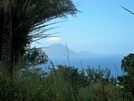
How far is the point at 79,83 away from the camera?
6738 mm

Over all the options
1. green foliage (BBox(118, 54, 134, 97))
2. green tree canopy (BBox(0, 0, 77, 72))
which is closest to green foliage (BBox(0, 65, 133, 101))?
green foliage (BBox(118, 54, 134, 97))

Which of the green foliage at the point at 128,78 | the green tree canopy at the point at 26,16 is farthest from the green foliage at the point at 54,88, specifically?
the green tree canopy at the point at 26,16

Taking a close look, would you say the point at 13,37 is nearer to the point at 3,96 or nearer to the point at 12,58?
the point at 12,58

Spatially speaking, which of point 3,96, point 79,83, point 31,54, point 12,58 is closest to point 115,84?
point 79,83

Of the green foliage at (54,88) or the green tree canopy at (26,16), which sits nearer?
the green foliage at (54,88)

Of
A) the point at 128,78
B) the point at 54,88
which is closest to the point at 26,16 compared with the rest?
the point at 54,88

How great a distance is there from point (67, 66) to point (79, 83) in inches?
13.9

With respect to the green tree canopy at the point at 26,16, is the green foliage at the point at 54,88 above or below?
below

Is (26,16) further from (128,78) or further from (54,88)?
(128,78)

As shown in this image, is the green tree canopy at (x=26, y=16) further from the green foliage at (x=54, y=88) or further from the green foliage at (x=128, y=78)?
the green foliage at (x=128, y=78)

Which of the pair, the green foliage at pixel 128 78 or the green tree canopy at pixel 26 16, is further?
the green tree canopy at pixel 26 16

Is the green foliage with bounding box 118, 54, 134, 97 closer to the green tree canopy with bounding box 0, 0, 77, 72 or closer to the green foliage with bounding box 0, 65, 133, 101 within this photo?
the green foliage with bounding box 0, 65, 133, 101

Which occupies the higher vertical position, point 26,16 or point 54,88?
point 26,16

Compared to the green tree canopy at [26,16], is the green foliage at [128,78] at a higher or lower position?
lower
